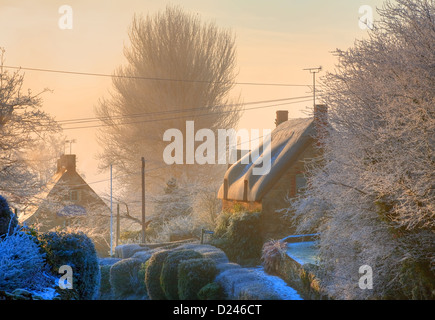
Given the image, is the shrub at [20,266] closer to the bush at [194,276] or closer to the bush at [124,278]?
the bush at [194,276]

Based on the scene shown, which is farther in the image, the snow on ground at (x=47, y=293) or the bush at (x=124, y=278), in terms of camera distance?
the bush at (x=124, y=278)

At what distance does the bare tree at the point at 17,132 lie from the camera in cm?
2941

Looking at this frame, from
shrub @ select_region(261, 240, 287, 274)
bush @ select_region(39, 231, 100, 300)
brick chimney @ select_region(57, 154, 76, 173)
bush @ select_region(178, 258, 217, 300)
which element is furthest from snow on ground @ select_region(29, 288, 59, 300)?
brick chimney @ select_region(57, 154, 76, 173)

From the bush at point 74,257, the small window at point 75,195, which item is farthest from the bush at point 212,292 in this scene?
the small window at point 75,195

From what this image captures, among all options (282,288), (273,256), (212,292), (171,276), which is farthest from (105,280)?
(282,288)

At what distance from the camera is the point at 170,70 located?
183ft

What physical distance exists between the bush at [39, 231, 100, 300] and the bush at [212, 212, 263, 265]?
11982 millimetres

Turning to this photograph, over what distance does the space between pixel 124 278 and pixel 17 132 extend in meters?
9.74

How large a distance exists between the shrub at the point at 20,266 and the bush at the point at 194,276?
749 centimetres

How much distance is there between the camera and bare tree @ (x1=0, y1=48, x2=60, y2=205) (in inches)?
1158

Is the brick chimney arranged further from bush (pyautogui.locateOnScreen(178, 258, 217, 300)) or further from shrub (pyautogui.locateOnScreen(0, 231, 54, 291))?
shrub (pyautogui.locateOnScreen(0, 231, 54, 291))

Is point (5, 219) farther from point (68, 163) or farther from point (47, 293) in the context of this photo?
point (68, 163)

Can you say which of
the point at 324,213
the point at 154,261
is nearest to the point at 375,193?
the point at 324,213

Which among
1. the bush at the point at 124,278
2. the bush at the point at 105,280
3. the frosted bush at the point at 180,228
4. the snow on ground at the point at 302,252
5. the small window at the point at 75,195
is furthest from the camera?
the small window at the point at 75,195
